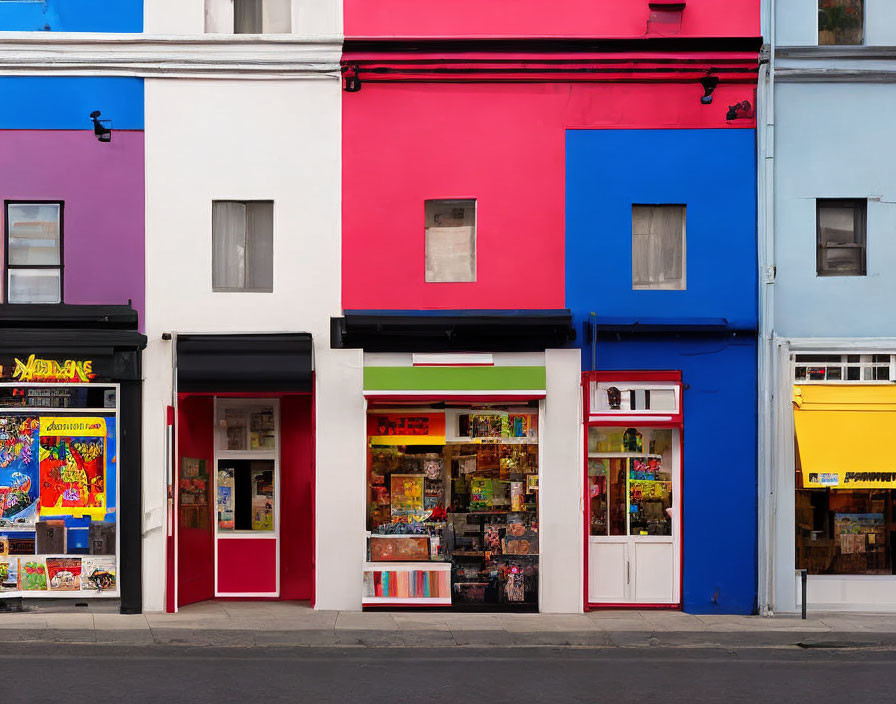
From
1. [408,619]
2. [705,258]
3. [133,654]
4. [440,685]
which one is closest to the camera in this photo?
[440,685]

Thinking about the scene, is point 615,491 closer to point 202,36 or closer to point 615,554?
point 615,554

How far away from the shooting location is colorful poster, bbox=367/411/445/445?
15094 millimetres

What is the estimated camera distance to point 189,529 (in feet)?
49.9

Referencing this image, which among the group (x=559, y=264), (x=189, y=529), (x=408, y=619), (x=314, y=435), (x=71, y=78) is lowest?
(x=408, y=619)

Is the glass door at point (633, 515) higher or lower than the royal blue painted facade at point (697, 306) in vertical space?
lower

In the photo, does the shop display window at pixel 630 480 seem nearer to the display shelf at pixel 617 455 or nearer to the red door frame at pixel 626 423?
the display shelf at pixel 617 455

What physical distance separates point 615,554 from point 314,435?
4594 mm

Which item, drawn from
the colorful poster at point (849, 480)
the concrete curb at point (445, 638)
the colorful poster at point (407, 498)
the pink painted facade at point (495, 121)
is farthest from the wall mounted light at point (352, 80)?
the colorful poster at point (849, 480)

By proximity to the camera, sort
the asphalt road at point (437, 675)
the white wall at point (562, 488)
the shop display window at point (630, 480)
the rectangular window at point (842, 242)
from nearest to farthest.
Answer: the asphalt road at point (437, 675)
the white wall at point (562, 488)
the shop display window at point (630, 480)
the rectangular window at point (842, 242)

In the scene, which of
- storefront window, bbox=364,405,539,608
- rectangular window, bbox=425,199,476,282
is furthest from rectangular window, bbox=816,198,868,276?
rectangular window, bbox=425,199,476,282

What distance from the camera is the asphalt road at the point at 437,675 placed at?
10.3 meters

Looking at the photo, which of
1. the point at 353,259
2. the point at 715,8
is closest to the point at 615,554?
the point at 353,259

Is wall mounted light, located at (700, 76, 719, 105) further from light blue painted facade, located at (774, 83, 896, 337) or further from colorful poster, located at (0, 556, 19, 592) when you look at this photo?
colorful poster, located at (0, 556, 19, 592)

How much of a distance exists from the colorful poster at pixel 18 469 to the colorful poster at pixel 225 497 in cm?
259
